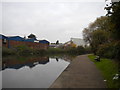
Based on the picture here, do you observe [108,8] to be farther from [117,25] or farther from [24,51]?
[24,51]

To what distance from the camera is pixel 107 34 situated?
18750 mm

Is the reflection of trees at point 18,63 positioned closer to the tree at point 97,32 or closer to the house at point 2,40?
the tree at point 97,32

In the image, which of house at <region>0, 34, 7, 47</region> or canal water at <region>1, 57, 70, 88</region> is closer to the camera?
canal water at <region>1, 57, 70, 88</region>

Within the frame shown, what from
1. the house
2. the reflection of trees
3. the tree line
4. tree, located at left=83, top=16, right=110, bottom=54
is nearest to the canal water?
the reflection of trees

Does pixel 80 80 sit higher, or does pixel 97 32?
pixel 97 32

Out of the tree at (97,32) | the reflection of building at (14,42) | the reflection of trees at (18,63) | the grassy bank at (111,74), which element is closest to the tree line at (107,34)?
the tree at (97,32)

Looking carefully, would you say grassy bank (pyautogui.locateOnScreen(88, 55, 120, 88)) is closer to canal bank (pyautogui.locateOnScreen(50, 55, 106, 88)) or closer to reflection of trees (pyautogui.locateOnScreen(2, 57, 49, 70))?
canal bank (pyautogui.locateOnScreen(50, 55, 106, 88))

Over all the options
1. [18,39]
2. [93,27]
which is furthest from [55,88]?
[18,39]

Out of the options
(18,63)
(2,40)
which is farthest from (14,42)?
(18,63)

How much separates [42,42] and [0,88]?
190ft

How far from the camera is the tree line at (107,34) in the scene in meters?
7.86

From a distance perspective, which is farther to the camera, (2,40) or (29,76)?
(2,40)

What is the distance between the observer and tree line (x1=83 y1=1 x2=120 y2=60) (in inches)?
310

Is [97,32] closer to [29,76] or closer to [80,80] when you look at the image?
[29,76]
